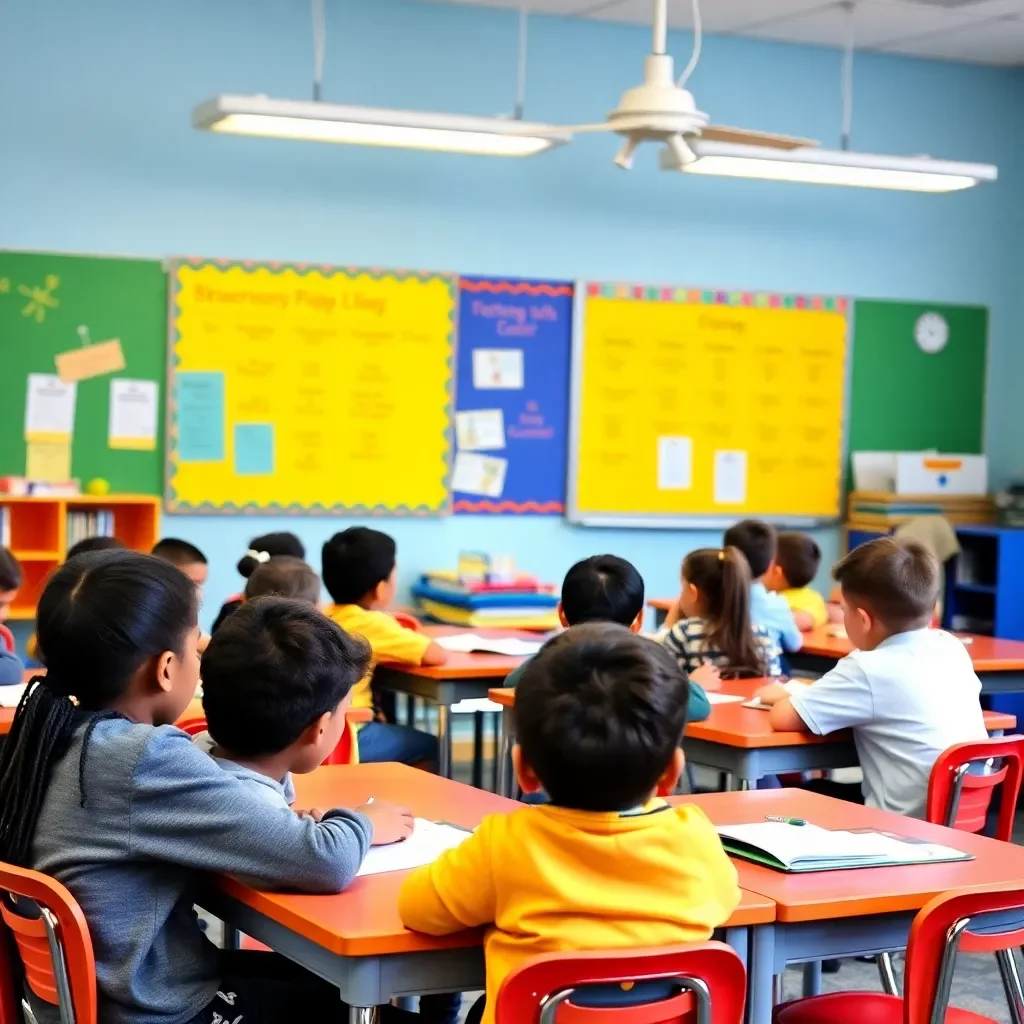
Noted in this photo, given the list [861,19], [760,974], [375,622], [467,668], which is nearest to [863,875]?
[760,974]

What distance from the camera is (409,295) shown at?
6945 millimetres

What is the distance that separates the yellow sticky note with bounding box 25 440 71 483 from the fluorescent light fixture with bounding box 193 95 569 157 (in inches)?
57.1

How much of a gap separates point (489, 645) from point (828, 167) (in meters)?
2.39

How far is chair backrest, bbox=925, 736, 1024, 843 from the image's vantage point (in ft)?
11.4

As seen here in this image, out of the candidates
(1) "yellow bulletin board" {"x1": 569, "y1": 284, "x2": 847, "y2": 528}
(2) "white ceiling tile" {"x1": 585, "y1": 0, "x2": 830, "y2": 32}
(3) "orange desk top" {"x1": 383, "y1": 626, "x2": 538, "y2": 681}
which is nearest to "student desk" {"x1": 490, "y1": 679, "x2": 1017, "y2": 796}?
(3) "orange desk top" {"x1": 383, "y1": 626, "x2": 538, "y2": 681}

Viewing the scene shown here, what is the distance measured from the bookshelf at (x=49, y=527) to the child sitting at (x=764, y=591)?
222cm

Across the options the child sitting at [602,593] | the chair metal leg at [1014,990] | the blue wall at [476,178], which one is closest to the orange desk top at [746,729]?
the child sitting at [602,593]

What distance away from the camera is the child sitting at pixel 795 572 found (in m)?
6.04

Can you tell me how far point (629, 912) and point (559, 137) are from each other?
3.93 m

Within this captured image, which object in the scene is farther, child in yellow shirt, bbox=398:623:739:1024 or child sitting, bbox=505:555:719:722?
child sitting, bbox=505:555:719:722

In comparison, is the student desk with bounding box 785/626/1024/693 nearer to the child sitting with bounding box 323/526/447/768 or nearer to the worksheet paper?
the child sitting with bounding box 323/526/447/768

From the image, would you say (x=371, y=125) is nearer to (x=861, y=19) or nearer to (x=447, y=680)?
(x=447, y=680)

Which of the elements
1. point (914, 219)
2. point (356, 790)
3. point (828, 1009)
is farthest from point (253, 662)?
point (914, 219)

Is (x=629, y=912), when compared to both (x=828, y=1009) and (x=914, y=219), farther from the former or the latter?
(x=914, y=219)
